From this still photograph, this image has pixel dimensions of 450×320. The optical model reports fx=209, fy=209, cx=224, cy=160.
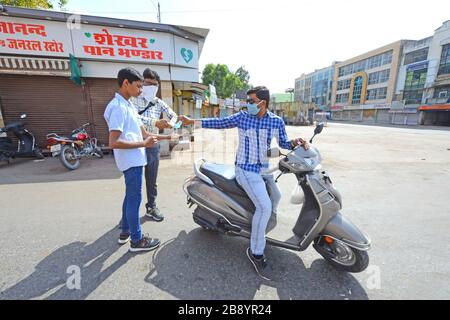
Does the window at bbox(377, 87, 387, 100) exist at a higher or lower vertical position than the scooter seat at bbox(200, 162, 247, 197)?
higher

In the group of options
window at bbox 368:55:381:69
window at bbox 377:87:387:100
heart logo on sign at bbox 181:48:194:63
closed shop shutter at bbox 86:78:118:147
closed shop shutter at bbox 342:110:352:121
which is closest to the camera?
closed shop shutter at bbox 86:78:118:147

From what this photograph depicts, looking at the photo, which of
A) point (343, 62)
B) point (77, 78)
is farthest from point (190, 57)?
point (343, 62)

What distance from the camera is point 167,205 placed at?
3424 millimetres

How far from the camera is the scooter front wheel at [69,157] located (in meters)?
5.21

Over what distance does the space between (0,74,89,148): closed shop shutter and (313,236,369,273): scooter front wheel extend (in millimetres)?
7732

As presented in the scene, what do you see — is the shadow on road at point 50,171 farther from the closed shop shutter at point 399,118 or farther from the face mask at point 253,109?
the closed shop shutter at point 399,118

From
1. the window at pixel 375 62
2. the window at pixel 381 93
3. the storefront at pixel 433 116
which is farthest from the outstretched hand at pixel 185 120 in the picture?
the window at pixel 375 62

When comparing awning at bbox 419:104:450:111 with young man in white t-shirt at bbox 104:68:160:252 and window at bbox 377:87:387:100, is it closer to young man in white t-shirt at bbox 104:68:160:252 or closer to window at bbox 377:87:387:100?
window at bbox 377:87:387:100

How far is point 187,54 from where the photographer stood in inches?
285

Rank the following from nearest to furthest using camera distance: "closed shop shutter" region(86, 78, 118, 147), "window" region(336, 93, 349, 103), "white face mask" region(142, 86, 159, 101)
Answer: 1. "white face mask" region(142, 86, 159, 101)
2. "closed shop shutter" region(86, 78, 118, 147)
3. "window" region(336, 93, 349, 103)

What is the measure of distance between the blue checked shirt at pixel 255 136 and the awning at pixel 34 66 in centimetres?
682

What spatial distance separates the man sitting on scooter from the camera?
6.45 feet

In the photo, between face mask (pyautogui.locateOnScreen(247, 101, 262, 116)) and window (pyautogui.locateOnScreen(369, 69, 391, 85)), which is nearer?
face mask (pyautogui.locateOnScreen(247, 101, 262, 116))

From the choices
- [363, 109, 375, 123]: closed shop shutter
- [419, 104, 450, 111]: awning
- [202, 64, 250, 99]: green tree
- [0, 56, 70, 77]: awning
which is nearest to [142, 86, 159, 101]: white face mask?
[0, 56, 70, 77]: awning
